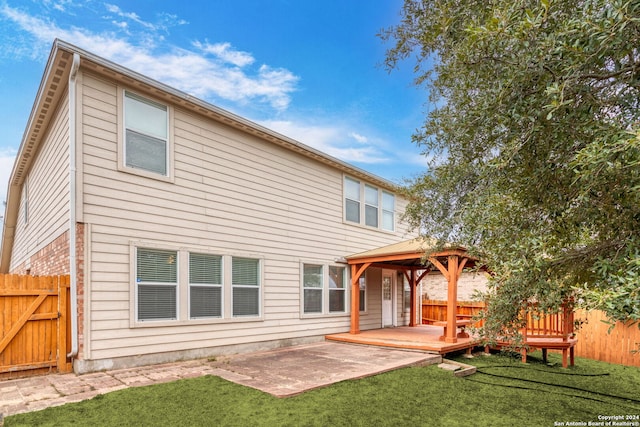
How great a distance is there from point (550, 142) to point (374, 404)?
397 centimetres

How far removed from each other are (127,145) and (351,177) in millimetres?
6921

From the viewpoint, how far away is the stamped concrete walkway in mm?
5426

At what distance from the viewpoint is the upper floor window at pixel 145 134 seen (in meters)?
7.54

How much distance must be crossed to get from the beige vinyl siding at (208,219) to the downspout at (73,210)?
187mm

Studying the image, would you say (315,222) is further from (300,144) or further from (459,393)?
(459,393)

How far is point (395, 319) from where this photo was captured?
14266 mm

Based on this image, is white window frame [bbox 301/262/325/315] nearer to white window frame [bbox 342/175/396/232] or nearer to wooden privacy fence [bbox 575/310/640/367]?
white window frame [bbox 342/175/396/232]

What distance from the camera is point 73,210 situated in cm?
664

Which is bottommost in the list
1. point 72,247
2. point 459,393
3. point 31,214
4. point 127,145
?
point 459,393

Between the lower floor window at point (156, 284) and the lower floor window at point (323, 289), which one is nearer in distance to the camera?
the lower floor window at point (156, 284)

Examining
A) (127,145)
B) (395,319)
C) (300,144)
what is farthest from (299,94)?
(127,145)

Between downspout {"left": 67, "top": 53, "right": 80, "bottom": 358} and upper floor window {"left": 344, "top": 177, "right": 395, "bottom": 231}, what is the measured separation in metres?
7.55

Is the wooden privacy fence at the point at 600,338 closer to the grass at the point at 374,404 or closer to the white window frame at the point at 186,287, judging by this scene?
the grass at the point at 374,404

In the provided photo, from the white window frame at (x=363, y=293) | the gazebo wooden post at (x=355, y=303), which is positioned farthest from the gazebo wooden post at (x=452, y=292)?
the white window frame at (x=363, y=293)
